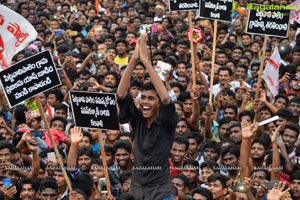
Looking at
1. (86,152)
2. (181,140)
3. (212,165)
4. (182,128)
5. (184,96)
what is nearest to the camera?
(212,165)

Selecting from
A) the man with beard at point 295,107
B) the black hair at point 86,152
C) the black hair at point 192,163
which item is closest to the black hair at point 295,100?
the man with beard at point 295,107

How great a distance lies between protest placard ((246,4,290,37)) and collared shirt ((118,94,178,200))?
391 centimetres

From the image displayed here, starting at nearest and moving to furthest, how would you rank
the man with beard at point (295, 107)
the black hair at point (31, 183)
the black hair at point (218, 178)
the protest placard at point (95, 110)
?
the protest placard at point (95, 110) < the black hair at point (218, 178) < the black hair at point (31, 183) < the man with beard at point (295, 107)

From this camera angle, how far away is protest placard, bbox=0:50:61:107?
24.1 ft

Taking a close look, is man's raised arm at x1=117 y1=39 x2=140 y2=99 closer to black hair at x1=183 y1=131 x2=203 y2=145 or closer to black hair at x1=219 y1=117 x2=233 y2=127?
black hair at x1=183 y1=131 x2=203 y2=145

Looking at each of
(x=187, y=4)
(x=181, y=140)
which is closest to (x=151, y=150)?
(x=181, y=140)

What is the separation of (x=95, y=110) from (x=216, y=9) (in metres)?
4.34

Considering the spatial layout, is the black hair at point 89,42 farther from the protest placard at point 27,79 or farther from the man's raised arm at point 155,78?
the man's raised arm at point 155,78

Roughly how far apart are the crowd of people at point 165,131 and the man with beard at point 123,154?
0.04 ft

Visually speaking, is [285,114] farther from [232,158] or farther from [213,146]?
[232,158]

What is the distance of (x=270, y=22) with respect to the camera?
384 inches

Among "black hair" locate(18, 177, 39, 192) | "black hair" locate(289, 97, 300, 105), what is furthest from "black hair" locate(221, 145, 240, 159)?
"black hair" locate(18, 177, 39, 192)

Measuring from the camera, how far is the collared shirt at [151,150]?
6098mm

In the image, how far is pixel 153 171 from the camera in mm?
6102
